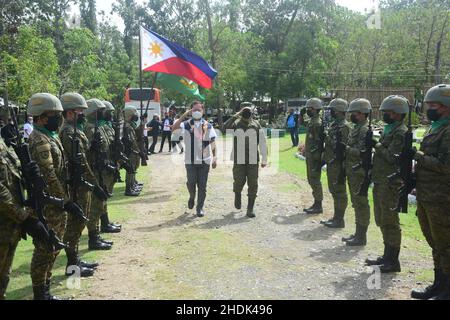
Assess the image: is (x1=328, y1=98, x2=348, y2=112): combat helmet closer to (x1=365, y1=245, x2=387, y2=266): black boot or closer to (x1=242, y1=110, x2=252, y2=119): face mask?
(x1=242, y1=110, x2=252, y2=119): face mask

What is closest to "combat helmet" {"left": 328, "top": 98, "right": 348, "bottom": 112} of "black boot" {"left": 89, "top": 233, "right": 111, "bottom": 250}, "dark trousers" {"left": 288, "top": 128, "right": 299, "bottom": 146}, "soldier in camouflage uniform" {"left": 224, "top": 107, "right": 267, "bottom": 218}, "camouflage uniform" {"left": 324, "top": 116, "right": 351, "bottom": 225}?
"camouflage uniform" {"left": 324, "top": 116, "right": 351, "bottom": 225}

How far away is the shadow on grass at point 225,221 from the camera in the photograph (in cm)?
775

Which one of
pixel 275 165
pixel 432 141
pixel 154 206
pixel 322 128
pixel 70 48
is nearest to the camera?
pixel 432 141

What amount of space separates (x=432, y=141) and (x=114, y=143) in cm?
506

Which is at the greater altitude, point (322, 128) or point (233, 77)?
point (233, 77)

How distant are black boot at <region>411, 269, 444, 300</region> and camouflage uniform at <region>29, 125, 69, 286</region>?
149 inches

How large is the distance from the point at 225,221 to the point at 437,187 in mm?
4259

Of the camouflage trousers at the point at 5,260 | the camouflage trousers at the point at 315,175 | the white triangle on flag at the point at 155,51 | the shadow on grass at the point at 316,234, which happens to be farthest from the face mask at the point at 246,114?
the camouflage trousers at the point at 5,260

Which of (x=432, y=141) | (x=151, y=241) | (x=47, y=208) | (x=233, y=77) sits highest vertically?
(x=233, y=77)

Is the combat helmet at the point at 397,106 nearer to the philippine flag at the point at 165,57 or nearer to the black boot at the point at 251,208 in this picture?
the black boot at the point at 251,208

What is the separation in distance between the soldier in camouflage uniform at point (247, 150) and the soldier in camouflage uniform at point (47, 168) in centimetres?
412

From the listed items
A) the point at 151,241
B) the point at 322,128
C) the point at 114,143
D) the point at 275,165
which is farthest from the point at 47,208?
the point at 275,165

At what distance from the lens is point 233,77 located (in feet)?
122
